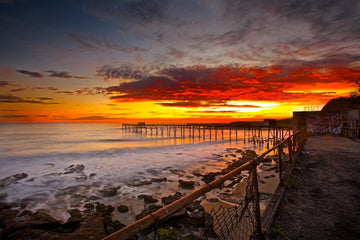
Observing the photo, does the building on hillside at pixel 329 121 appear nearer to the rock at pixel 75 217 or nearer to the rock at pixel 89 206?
the rock at pixel 89 206

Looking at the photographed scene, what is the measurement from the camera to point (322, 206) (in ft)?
13.3

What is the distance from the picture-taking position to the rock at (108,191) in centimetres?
971

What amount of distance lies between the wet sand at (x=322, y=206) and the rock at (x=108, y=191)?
27.3 ft

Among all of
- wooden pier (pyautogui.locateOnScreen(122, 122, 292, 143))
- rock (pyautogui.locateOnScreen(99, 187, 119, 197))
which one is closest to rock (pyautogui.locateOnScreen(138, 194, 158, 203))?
rock (pyautogui.locateOnScreen(99, 187, 119, 197))

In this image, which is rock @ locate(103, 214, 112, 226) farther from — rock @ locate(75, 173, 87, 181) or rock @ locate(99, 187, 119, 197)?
rock @ locate(75, 173, 87, 181)

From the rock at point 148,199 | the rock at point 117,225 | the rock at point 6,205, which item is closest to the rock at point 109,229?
the rock at point 117,225

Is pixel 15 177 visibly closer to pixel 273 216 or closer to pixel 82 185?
pixel 82 185

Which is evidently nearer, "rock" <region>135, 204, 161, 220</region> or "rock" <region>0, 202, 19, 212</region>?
"rock" <region>135, 204, 161, 220</region>

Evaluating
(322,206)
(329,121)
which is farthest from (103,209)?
(329,121)

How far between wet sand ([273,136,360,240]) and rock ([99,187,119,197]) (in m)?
8.31

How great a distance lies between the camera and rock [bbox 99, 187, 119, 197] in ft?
31.9

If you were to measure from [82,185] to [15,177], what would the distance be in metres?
6.35

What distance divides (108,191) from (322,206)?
9.47 metres

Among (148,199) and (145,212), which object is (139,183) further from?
(145,212)
